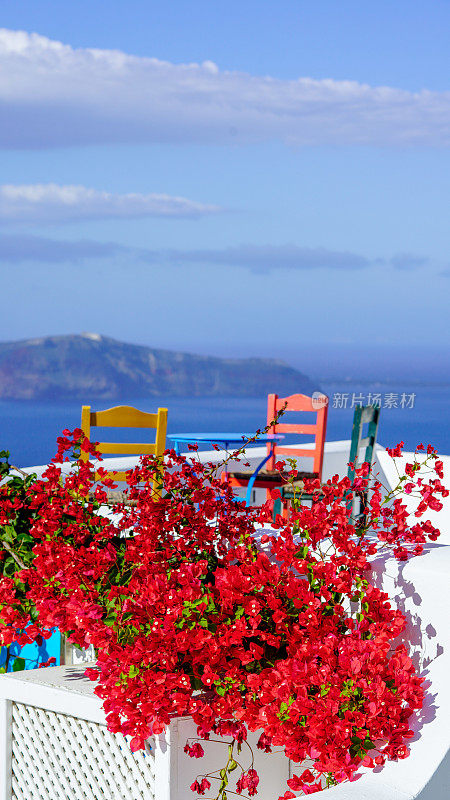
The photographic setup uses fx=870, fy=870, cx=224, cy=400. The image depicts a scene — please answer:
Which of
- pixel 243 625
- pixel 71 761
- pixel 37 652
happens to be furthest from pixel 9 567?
pixel 243 625

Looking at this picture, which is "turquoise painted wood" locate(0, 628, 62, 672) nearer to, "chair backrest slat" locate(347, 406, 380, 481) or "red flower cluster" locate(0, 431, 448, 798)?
"red flower cluster" locate(0, 431, 448, 798)

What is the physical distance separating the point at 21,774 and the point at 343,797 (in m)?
1.34

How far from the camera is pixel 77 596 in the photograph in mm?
2498

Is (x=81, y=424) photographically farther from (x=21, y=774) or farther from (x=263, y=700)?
(x=263, y=700)

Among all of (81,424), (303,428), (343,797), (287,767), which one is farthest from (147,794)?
(303,428)

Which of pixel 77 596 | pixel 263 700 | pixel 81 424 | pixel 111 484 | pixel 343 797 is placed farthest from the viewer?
pixel 81 424

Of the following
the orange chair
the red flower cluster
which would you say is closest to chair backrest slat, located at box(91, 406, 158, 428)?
the orange chair

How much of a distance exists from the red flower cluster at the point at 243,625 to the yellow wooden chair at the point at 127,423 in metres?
1.85

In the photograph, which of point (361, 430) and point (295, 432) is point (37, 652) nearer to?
point (361, 430)

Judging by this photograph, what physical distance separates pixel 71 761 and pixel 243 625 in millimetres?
744

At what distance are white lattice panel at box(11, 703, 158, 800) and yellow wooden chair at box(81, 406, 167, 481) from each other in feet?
7.09

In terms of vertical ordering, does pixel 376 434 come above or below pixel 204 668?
above

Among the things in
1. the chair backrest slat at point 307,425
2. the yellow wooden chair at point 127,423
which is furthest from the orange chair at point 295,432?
the yellow wooden chair at point 127,423

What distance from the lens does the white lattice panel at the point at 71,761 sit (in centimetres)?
238
